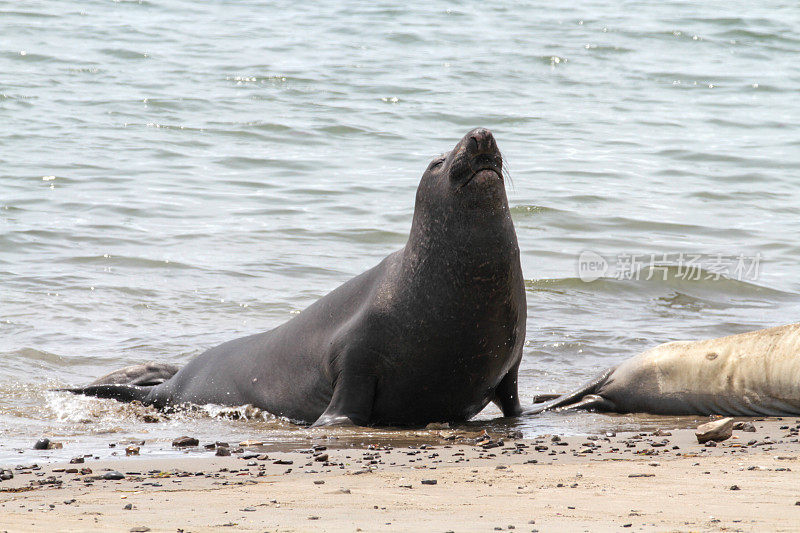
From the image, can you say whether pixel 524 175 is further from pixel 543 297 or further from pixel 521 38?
pixel 521 38

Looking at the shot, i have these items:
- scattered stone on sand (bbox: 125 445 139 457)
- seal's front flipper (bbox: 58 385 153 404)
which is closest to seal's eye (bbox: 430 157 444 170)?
scattered stone on sand (bbox: 125 445 139 457)

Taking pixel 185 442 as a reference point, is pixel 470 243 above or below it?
above

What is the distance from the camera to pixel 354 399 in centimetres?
574

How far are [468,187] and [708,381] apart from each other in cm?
183

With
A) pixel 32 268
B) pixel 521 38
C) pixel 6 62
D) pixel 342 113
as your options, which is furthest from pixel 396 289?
pixel 521 38

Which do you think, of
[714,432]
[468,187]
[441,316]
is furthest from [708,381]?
[468,187]

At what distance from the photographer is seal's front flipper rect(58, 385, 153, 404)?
22.2 feet

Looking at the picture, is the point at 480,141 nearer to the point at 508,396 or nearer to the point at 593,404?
the point at 508,396

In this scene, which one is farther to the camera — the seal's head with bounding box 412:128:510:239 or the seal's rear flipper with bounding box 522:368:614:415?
the seal's rear flipper with bounding box 522:368:614:415

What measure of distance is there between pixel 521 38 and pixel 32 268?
16319mm

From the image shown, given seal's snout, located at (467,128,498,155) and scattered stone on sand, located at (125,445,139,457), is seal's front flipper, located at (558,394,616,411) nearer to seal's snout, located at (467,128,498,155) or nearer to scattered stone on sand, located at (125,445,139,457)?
seal's snout, located at (467,128,498,155)

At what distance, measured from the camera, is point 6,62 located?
63.9 ft

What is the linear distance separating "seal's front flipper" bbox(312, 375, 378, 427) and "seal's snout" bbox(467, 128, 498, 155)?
51.3 inches

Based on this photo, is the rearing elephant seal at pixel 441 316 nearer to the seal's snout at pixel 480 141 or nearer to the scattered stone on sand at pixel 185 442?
the seal's snout at pixel 480 141
